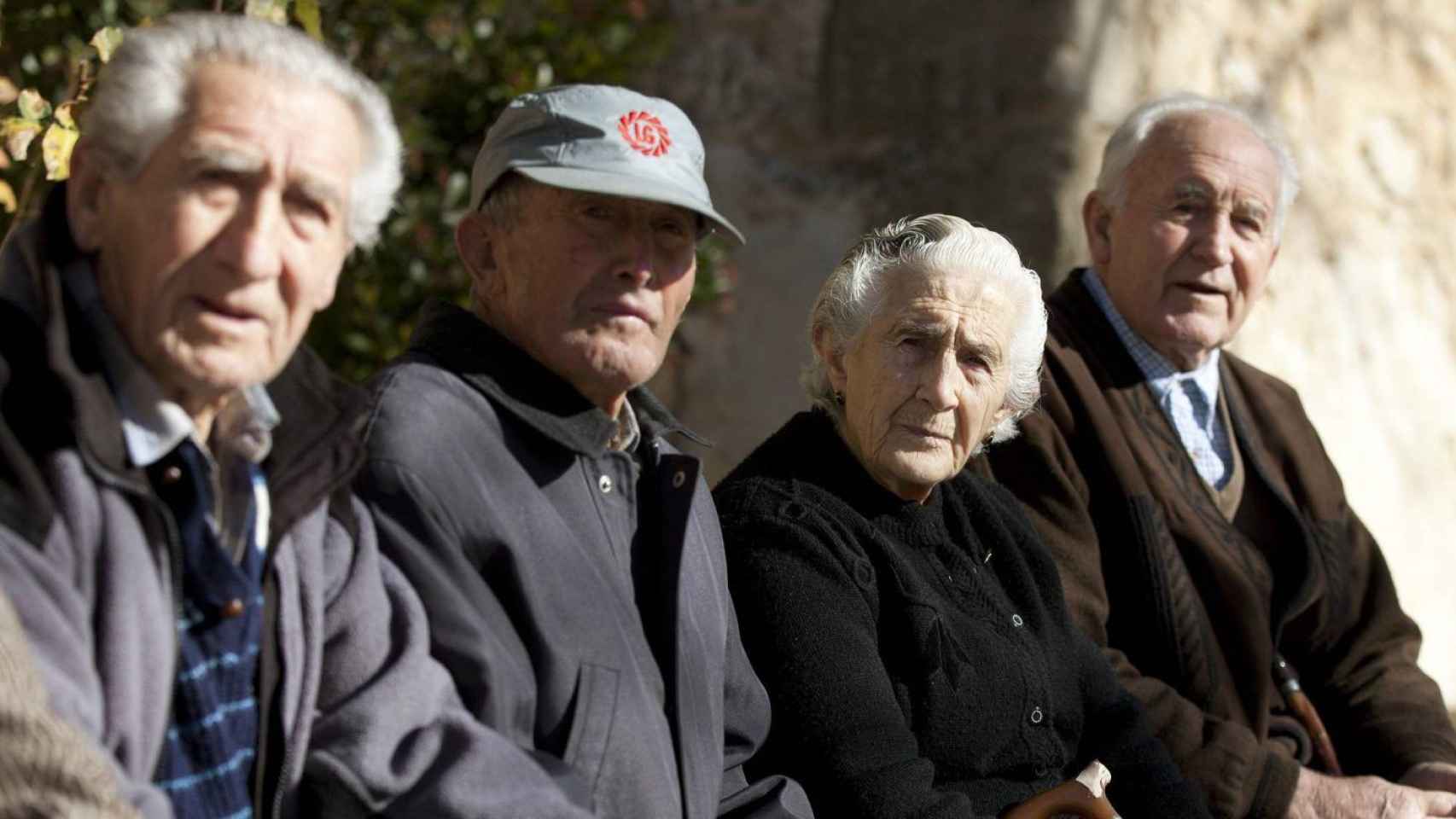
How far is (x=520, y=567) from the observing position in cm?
242

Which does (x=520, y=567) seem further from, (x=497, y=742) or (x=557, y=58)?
(x=557, y=58)

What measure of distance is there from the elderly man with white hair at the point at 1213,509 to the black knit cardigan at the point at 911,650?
250mm

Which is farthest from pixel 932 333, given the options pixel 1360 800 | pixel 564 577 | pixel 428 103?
pixel 428 103

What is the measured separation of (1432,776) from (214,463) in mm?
2614

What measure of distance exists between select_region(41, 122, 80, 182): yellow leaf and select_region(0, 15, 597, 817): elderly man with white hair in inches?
25.2

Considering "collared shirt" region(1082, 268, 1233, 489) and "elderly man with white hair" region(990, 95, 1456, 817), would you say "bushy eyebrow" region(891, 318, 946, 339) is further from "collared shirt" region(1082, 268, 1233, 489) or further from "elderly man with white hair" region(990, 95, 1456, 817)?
"collared shirt" region(1082, 268, 1233, 489)

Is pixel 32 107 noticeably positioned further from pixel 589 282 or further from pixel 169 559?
pixel 169 559

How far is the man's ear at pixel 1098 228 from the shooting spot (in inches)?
157

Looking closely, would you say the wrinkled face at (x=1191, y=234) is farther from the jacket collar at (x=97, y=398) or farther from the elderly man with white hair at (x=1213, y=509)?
the jacket collar at (x=97, y=398)

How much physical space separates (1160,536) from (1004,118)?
66.6 inches

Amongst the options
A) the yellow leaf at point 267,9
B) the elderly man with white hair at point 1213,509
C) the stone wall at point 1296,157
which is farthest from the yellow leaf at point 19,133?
the stone wall at point 1296,157

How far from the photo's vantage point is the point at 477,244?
2.72m

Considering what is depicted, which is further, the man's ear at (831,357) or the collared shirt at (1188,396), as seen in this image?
the collared shirt at (1188,396)

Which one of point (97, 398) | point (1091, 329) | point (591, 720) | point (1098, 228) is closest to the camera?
Answer: point (97, 398)
